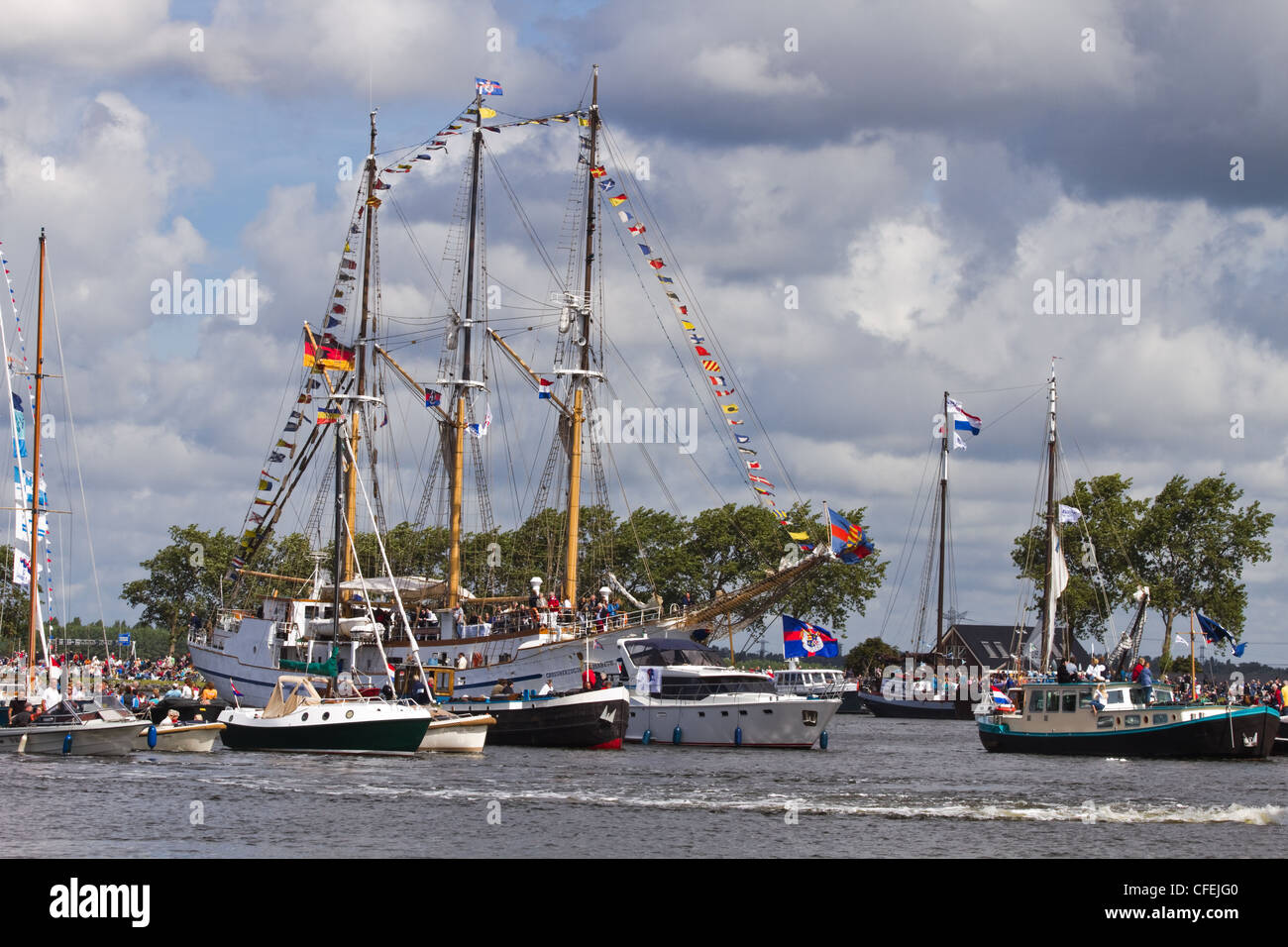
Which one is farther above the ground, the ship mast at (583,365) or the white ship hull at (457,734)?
the ship mast at (583,365)

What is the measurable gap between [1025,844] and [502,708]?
98.3 feet

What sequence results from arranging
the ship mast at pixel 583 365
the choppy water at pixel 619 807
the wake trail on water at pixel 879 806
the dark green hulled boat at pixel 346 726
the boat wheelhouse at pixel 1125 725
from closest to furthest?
1. the choppy water at pixel 619 807
2. the wake trail on water at pixel 879 806
3. the dark green hulled boat at pixel 346 726
4. the boat wheelhouse at pixel 1125 725
5. the ship mast at pixel 583 365

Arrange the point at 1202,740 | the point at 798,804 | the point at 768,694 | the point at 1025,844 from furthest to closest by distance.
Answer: the point at 768,694, the point at 1202,740, the point at 798,804, the point at 1025,844

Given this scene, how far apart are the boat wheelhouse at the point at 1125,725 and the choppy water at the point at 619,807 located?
3.06 meters

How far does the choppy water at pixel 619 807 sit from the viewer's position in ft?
106

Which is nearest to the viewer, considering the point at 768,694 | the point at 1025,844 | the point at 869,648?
the point at 1025,844

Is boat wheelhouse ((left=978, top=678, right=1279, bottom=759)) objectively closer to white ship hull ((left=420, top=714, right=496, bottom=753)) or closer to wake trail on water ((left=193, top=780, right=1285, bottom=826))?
wake trail on water ((left=193, top=780, right=1285, bottom=826))

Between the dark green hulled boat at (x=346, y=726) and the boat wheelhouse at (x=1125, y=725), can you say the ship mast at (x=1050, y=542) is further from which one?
the dark green hulled boat at (x=346, y=726)

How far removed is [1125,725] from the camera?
194ft

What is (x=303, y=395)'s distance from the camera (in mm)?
80688

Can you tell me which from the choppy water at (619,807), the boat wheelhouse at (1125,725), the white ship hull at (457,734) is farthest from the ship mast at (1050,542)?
the white ship hull at (457,734)

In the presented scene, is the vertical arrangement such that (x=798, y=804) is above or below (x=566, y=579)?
below
